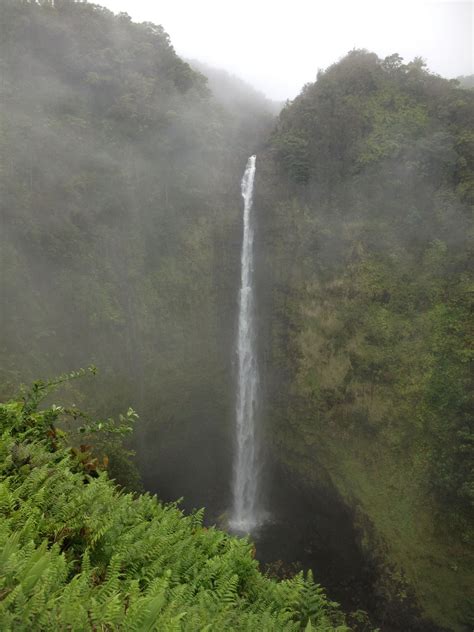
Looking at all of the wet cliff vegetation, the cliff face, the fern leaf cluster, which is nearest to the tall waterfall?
the wet cliff vegetation

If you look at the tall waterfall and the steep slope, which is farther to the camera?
the tall waterfall

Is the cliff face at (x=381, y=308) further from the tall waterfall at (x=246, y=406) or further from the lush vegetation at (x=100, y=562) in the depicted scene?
the lush vegetation at (x=100, y=562)

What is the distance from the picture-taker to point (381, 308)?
65.6ft

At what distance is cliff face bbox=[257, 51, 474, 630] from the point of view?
53.7 feet

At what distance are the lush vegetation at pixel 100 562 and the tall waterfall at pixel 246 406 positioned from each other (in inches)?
667

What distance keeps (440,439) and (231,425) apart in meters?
11.9

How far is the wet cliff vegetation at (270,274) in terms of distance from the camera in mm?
17250

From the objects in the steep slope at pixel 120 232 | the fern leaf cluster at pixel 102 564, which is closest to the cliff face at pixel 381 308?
the steep slope at pixel 120 232

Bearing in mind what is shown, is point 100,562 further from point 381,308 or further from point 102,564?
point 381,308

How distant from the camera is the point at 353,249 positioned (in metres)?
22.0

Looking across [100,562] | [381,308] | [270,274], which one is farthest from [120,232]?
[100,562]

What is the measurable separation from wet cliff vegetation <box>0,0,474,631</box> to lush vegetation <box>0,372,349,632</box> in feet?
25.7

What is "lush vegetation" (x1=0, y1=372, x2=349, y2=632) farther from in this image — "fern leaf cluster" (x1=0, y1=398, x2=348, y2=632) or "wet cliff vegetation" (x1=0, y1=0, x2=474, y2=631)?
"wet cliff vegetation" (x1=0, y1=0, x2=474, y2=631)

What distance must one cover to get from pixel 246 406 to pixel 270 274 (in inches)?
341
